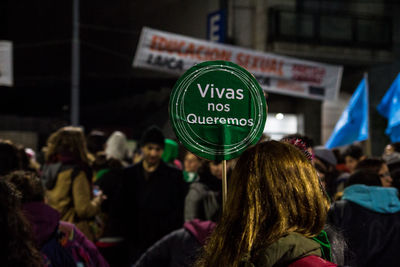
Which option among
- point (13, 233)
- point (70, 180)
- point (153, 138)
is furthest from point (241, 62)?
point (13, 233)

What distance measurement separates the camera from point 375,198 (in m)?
3.69

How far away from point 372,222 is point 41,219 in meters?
2.44

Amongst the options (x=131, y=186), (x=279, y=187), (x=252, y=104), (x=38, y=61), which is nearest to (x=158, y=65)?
(x=131, y=186)

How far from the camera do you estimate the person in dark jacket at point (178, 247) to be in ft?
10.0

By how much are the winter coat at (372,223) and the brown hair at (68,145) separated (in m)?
2.25

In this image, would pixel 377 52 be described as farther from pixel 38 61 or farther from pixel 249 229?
pixel 249 229

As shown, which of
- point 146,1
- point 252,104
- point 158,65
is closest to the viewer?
point 252,104

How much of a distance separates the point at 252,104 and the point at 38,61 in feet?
61.4

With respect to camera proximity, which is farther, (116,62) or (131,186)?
(116,62)

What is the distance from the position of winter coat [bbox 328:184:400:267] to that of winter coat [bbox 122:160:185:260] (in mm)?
1655

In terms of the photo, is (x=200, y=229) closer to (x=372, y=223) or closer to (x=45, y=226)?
(x=45, y=226)

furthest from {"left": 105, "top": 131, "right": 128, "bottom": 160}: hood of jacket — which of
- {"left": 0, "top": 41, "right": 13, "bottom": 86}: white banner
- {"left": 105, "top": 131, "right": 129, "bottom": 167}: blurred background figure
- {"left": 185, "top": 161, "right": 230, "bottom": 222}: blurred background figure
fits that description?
{"left": 0, "top": 41, "right": 13, "bottom": 86}: white banner

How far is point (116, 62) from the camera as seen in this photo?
63.0ft

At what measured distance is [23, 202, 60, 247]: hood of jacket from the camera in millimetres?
2715
